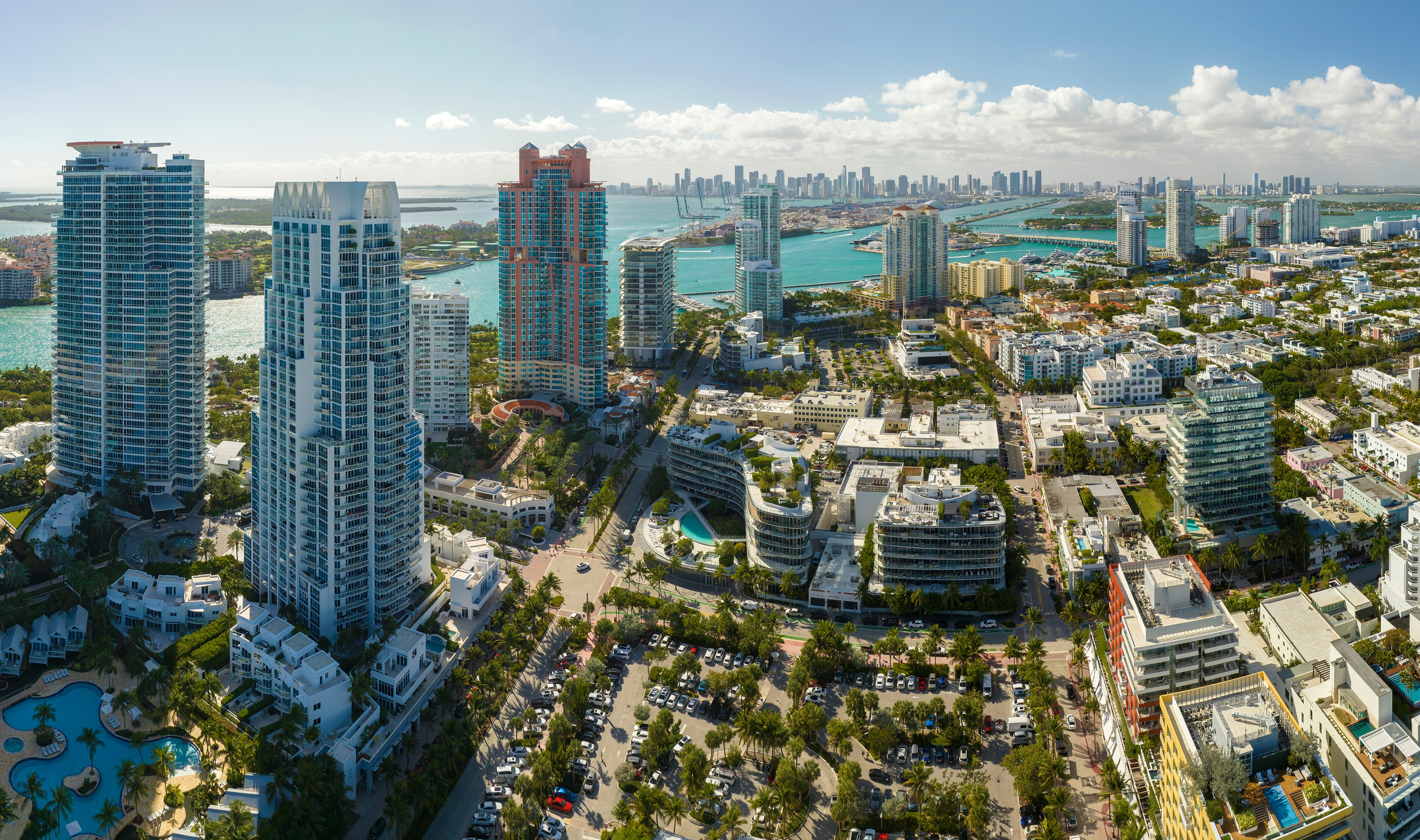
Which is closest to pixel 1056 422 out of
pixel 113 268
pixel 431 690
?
pixel 431 690

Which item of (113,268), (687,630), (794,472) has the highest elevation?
(113,268)

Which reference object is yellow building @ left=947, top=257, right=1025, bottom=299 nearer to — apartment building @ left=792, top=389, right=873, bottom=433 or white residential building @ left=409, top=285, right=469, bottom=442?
apartment building @ left=792, top=389, right=873, bottom=433

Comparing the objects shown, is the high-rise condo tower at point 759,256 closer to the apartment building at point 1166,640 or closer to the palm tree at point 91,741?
the apartment building at point 1166,640

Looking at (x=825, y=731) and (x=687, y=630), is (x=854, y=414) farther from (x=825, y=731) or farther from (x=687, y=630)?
(x=825, y=731)

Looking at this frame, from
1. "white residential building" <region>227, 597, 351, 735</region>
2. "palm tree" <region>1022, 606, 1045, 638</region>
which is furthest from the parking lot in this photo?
"white residential building" <region>227, 597, 351, 735</region>

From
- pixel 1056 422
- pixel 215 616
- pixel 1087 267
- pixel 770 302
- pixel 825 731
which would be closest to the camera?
pixel 825 731

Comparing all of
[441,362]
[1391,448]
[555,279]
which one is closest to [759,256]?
[555,279]

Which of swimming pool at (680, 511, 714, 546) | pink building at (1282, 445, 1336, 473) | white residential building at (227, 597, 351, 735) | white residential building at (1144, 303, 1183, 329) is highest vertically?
white residential building at (1144, 303, 1183, 329)
